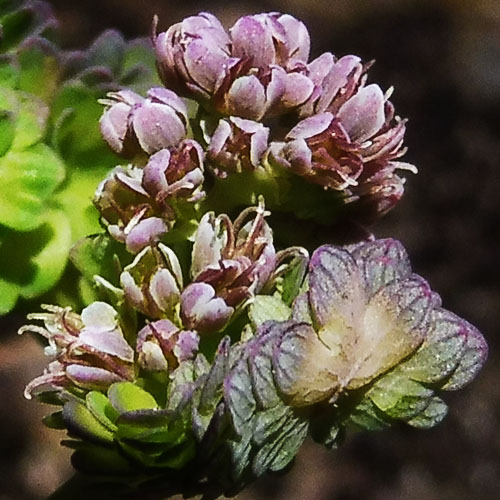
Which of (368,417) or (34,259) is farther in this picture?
(34,259)

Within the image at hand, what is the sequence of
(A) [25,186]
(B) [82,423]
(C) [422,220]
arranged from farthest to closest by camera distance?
(C) [422,220] → (A) [25,186] → (B) [82,423]

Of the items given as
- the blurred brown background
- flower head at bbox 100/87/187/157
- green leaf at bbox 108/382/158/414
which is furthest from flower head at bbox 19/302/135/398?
the blurred brown background

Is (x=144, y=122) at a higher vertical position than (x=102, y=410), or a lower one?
higher

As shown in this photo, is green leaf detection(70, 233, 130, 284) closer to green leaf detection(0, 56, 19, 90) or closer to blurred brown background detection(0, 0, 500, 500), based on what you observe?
green leaf detection(0, 56, 19, 90)

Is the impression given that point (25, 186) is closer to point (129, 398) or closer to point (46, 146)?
point (46, 146)

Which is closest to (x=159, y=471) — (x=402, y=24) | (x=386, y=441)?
(x=386, y=441)

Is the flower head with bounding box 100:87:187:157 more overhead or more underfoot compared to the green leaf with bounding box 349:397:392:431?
more overhead

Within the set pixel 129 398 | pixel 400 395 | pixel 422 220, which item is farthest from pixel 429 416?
pixel 422 220
